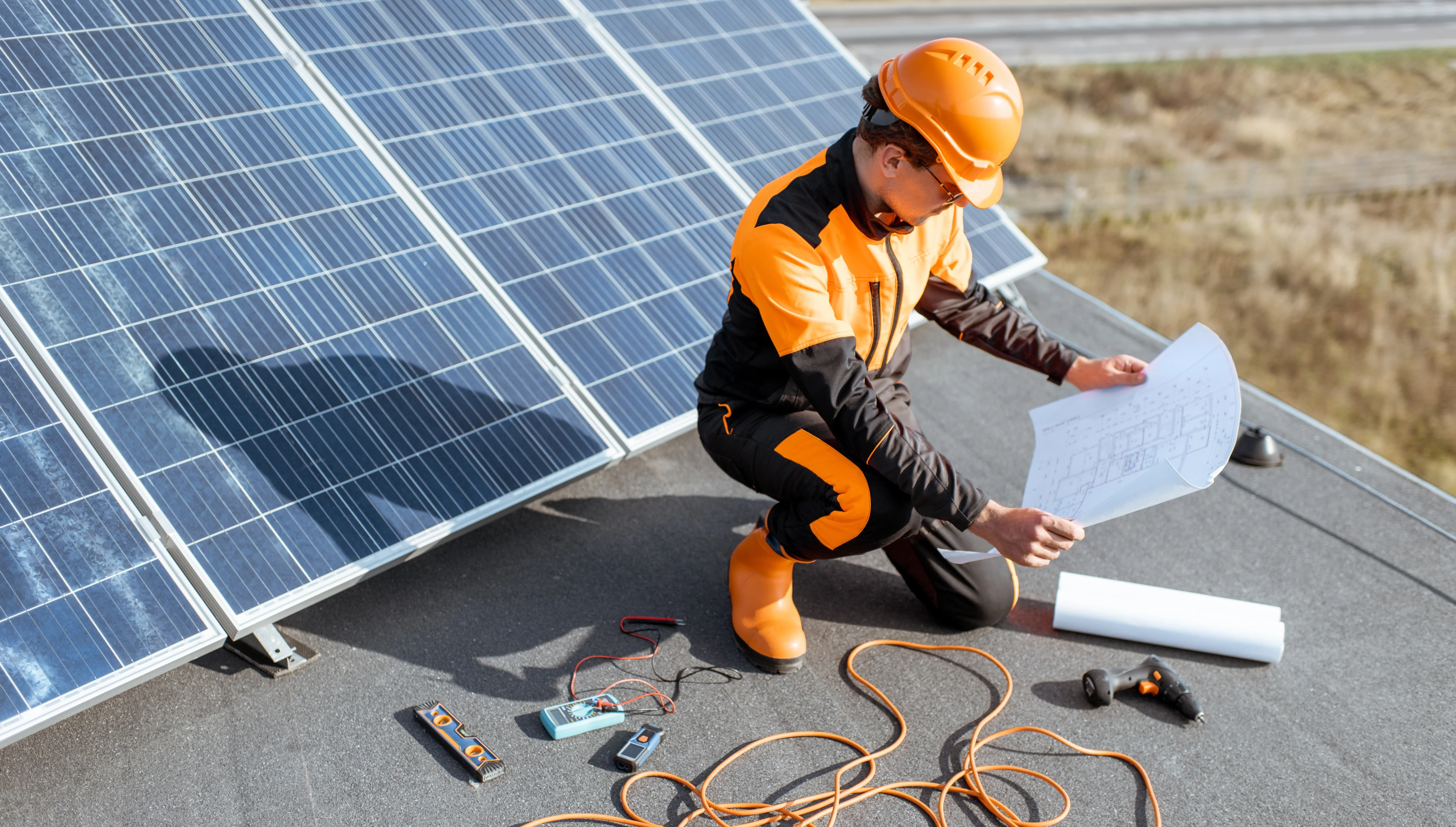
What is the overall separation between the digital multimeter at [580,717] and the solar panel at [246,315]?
0.76 metres

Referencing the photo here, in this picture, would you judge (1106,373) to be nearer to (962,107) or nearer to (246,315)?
(962,107)

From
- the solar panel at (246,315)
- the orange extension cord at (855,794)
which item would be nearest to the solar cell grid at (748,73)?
the solar panel at (246,315)

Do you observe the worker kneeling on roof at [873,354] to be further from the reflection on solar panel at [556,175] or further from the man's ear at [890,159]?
the reflection on solar panel at [556,175]

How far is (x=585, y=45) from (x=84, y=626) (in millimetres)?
3551

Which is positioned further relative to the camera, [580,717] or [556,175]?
[556,175]

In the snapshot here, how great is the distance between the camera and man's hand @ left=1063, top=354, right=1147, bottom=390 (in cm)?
361

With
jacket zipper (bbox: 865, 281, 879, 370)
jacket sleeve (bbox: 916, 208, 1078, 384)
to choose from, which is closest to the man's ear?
jacket zipper (bbox: 865, 281, 879, 370)

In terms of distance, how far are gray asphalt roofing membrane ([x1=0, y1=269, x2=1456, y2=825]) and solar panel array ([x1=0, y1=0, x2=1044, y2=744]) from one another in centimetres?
37

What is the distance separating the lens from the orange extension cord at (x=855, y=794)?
9.89ft

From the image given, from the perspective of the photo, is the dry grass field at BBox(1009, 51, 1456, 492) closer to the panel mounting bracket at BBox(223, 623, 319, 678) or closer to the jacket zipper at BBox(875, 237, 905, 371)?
the jacket zipper at BBox(875, 237, 905, 371)

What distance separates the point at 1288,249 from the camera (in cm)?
1195

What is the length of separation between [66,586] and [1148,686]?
131 inches

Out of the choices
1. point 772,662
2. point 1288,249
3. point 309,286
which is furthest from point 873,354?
point 1288,249

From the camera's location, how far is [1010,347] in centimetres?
382
